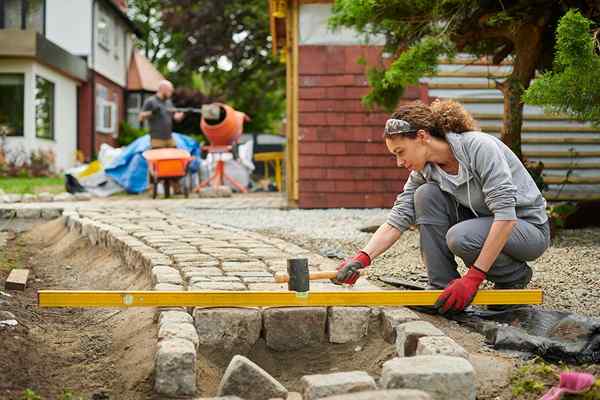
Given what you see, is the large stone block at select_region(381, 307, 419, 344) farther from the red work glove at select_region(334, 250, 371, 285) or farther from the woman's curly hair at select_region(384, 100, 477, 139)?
the woman's curly hair at select_region(384, 100, 477, 139)

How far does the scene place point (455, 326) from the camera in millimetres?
3713

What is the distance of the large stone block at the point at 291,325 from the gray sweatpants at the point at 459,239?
0.69 m

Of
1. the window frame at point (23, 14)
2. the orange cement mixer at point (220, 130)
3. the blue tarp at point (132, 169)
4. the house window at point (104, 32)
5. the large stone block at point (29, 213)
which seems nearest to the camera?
the large stone block at point (29, 213)

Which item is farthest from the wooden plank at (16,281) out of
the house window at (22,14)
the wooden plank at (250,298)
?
the house window at (22,14)

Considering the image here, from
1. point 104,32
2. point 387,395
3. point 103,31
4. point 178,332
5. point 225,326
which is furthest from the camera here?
point 104,32

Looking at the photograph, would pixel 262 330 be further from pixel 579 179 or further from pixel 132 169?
pixel 132 169

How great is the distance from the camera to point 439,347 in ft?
9.95

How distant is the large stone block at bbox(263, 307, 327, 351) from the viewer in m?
3.69

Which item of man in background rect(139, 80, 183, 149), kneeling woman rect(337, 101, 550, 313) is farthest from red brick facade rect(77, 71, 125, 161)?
kneeling woman rect(337, 101, 550, 313)

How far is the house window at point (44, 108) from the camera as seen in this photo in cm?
1931

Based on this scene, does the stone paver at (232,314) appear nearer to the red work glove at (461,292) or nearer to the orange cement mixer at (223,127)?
the red work glove at (461,292)

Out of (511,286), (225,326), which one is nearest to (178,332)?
(225,326)

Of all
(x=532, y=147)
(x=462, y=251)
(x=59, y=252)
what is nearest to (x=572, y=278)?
(x=462, y=251)

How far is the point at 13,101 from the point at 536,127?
13.3 meters
